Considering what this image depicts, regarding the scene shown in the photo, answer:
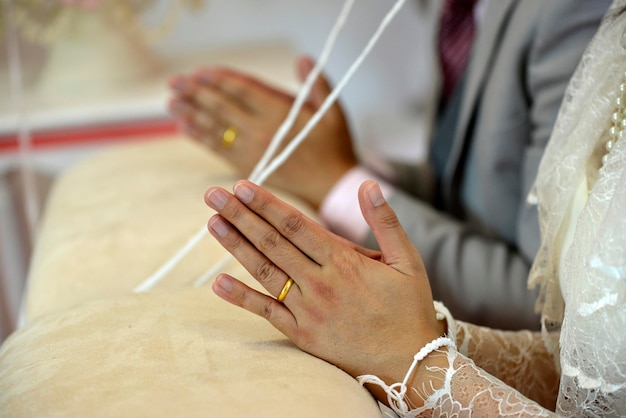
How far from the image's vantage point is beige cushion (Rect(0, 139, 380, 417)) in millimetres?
436

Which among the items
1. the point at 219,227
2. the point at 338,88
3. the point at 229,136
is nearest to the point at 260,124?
the point at 229,136

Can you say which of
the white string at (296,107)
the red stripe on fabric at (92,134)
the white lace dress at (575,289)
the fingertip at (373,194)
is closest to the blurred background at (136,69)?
the red stripe on fabric at (92,134)

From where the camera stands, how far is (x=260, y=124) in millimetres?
957

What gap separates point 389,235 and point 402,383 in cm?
10

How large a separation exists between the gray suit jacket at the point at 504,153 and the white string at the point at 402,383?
0.84 feet

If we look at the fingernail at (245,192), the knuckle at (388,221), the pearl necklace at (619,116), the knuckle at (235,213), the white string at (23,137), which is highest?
the pearl necklace at (619,116)

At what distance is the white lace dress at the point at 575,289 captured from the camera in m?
0.47

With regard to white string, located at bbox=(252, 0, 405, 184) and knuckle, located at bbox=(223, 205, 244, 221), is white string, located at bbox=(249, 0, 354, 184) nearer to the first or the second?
white string, located at bbox=(252, 0, 405, 184)

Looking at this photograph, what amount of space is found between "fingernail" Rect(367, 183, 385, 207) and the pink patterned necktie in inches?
24.0

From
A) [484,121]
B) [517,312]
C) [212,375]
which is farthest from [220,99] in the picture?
[212,375]

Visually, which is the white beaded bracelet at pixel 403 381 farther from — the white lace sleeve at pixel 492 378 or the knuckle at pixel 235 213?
the knuckle at pixel 235 213

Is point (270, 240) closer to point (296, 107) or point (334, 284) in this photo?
point (334, 284)

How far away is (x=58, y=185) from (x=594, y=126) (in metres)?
0.78

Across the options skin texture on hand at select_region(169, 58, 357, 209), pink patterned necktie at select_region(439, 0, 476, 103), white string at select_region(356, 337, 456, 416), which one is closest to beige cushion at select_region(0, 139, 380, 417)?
white string at select_region(356, 337, 456, 416)
